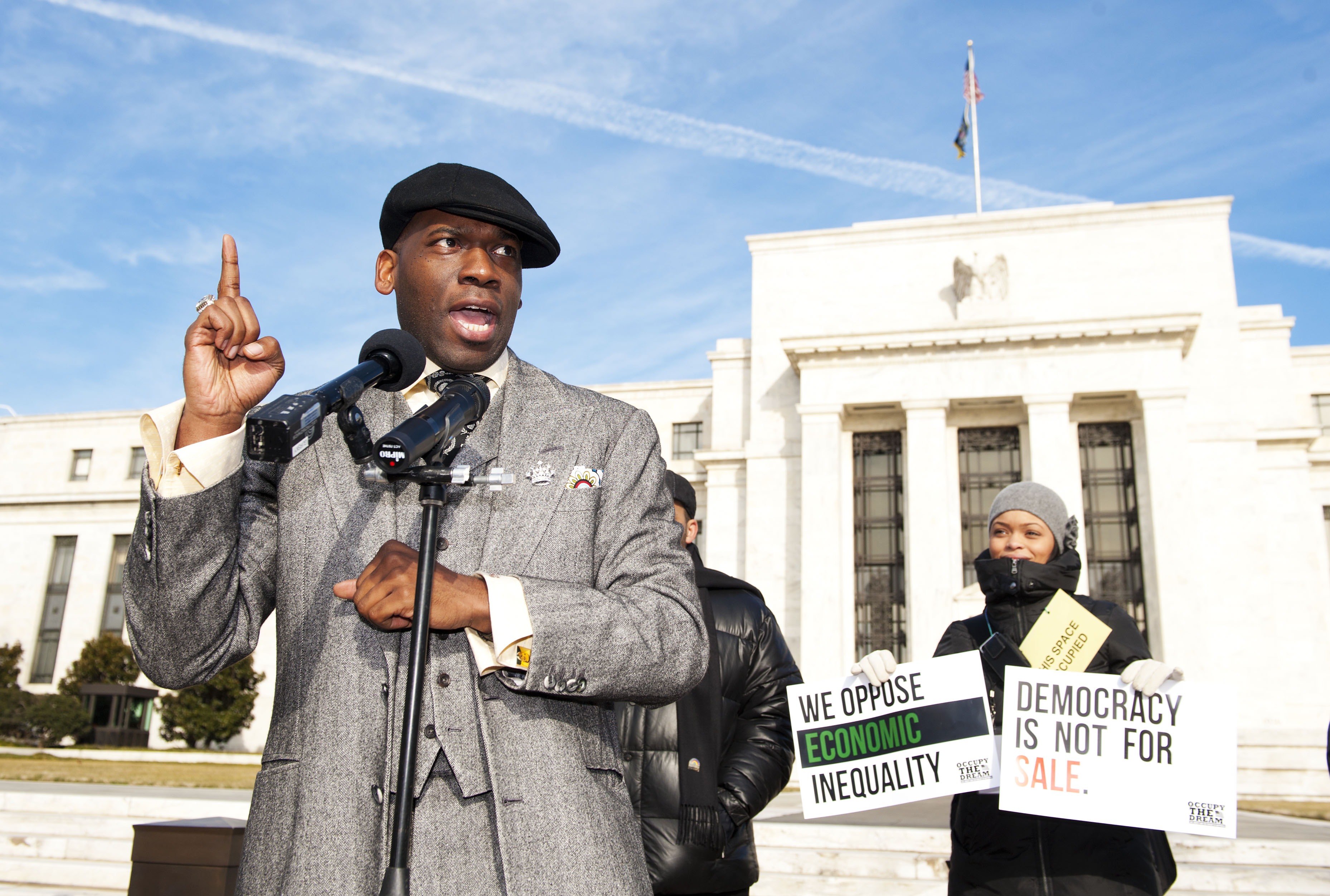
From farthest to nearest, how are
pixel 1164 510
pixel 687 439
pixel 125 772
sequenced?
1. pixel 687 439
2. pixel 1164 510
3. pixel 125 772

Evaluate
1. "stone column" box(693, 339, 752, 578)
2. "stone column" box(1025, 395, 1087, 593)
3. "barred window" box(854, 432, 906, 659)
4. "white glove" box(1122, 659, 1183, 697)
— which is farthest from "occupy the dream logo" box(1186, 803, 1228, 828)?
"stone column" box(693, 339, 752, 578)

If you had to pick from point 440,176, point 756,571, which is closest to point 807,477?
point 756,571

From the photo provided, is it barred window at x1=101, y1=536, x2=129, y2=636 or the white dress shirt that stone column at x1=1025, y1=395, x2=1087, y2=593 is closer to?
the white dress shirt

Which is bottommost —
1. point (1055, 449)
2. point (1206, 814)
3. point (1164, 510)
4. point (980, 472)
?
point (1206, 814)

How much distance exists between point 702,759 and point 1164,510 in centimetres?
2605

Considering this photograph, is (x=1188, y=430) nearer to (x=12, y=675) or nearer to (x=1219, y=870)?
(x=1219, y=870)

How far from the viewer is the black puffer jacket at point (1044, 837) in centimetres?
404

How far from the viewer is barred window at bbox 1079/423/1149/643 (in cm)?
2711

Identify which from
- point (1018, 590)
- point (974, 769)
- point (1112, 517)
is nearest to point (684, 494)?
point (1018, 590)

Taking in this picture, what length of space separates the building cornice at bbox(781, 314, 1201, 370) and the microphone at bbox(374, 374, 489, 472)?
2803 cm

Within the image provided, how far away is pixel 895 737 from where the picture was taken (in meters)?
4.48

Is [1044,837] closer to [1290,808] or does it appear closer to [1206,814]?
[1206,814]

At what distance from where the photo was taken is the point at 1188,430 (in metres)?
28.7

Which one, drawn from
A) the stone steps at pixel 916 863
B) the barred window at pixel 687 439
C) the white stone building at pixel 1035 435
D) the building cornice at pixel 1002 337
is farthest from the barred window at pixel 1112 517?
the stone steps at pixel 916 863
